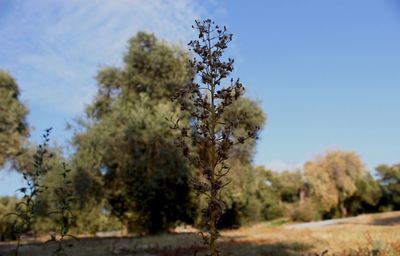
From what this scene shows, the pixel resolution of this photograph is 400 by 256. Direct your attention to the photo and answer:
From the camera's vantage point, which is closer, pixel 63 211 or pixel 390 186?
pixel 63 211

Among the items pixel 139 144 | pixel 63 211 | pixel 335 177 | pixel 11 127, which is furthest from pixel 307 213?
pixel 63 211

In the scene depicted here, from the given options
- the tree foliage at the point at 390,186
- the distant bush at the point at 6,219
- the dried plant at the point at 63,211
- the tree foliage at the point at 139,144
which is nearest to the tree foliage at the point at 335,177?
the tree foliage at the point at 390,186

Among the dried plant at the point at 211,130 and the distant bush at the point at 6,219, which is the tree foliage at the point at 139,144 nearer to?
the distant bush at the point at 6,219

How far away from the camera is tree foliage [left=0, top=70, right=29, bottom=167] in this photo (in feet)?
91.9

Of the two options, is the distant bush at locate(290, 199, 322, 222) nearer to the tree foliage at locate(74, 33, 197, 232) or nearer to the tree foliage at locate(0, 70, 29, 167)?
the tree foliage at locate(74, 33, 197, 232)

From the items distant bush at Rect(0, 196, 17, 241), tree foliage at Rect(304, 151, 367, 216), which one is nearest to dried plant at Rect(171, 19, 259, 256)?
distant bush at Rect(0, 196, 17, 241)

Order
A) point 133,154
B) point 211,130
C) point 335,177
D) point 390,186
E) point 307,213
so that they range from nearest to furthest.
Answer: point 211,130 < point 133,154 < point 307,213 < point 335,177 < point 390,186

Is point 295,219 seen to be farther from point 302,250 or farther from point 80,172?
point 302,250

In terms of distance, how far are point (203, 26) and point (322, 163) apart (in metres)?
53.4

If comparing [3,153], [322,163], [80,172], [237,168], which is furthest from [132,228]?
[322,163]

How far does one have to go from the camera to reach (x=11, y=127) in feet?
94.6

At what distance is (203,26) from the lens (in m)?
3.81

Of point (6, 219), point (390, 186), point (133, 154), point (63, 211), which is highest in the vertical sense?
→ point (390, 186)

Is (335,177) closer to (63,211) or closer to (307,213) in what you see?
(307,213)
